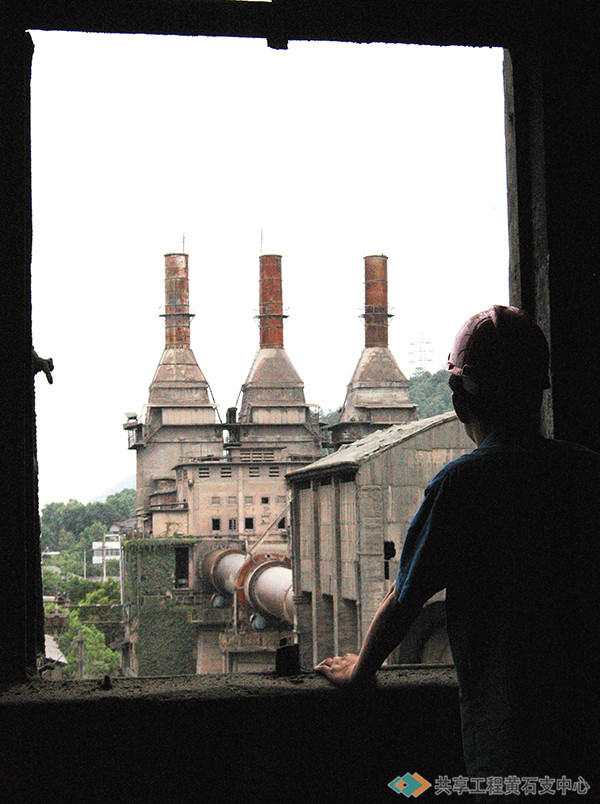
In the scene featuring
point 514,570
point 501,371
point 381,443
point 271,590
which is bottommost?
point 271,590

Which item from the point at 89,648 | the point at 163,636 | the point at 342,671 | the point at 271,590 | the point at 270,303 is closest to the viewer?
the point at 342,671

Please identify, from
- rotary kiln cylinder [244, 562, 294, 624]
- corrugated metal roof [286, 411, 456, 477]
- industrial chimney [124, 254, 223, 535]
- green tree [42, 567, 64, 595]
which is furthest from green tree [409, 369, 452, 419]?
corrugated metal roof [286, 411, 456, 477]

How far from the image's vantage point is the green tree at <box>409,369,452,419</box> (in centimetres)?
3456

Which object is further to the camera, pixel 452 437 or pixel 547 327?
pixel 452 437

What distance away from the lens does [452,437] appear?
9891 millimetres

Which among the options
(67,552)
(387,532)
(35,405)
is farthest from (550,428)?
(67,552)

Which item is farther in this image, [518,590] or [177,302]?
[177,302]

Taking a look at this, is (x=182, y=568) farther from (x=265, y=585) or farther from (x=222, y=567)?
(x=265, y=585)

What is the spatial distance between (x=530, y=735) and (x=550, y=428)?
33.5 inches

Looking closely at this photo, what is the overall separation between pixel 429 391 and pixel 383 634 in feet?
122

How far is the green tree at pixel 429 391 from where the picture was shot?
3456 cm

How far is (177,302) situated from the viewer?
83.8 ft

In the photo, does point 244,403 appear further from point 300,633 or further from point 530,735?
point 530,735

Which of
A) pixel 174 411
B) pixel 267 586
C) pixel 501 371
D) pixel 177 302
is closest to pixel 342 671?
pixel 501 371
